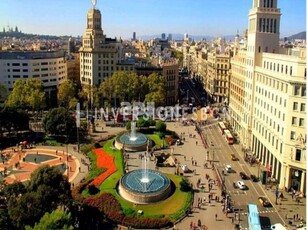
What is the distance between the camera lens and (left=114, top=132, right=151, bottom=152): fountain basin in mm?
84500

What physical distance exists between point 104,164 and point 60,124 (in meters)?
19.6

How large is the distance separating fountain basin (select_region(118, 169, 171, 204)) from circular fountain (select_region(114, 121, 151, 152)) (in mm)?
17376

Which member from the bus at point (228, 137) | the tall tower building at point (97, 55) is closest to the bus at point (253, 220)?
the bus at point (228, 137)

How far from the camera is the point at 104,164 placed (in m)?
75.2

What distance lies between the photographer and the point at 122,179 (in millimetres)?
63844

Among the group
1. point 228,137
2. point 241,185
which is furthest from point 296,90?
point 228,137

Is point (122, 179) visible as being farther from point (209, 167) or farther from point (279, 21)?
point (279, 21)

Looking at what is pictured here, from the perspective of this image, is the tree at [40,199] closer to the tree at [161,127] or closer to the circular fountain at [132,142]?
the circular fountain at [132,142]

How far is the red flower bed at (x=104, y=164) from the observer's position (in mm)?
66312

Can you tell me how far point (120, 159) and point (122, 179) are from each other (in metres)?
14.2

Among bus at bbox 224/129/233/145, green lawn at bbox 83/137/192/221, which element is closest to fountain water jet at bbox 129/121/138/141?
green lawn at bbox 83/137/192/221

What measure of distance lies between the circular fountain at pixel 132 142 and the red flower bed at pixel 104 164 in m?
4.43

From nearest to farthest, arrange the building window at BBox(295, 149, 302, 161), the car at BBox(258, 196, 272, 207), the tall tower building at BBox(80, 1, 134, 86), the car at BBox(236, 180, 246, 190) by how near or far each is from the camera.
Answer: the car at BBox(258, 196, 272, 207) → the building window at BBox(295, 149, 302, 161) → the car at BBox(236, 180, 246, 190) → the tall tower building at BBox(80, 1, 134, 86)

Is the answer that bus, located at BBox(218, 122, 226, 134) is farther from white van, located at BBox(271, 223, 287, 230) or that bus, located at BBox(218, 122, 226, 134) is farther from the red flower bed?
white van, located at BBox(271, 223, 287, 230)
